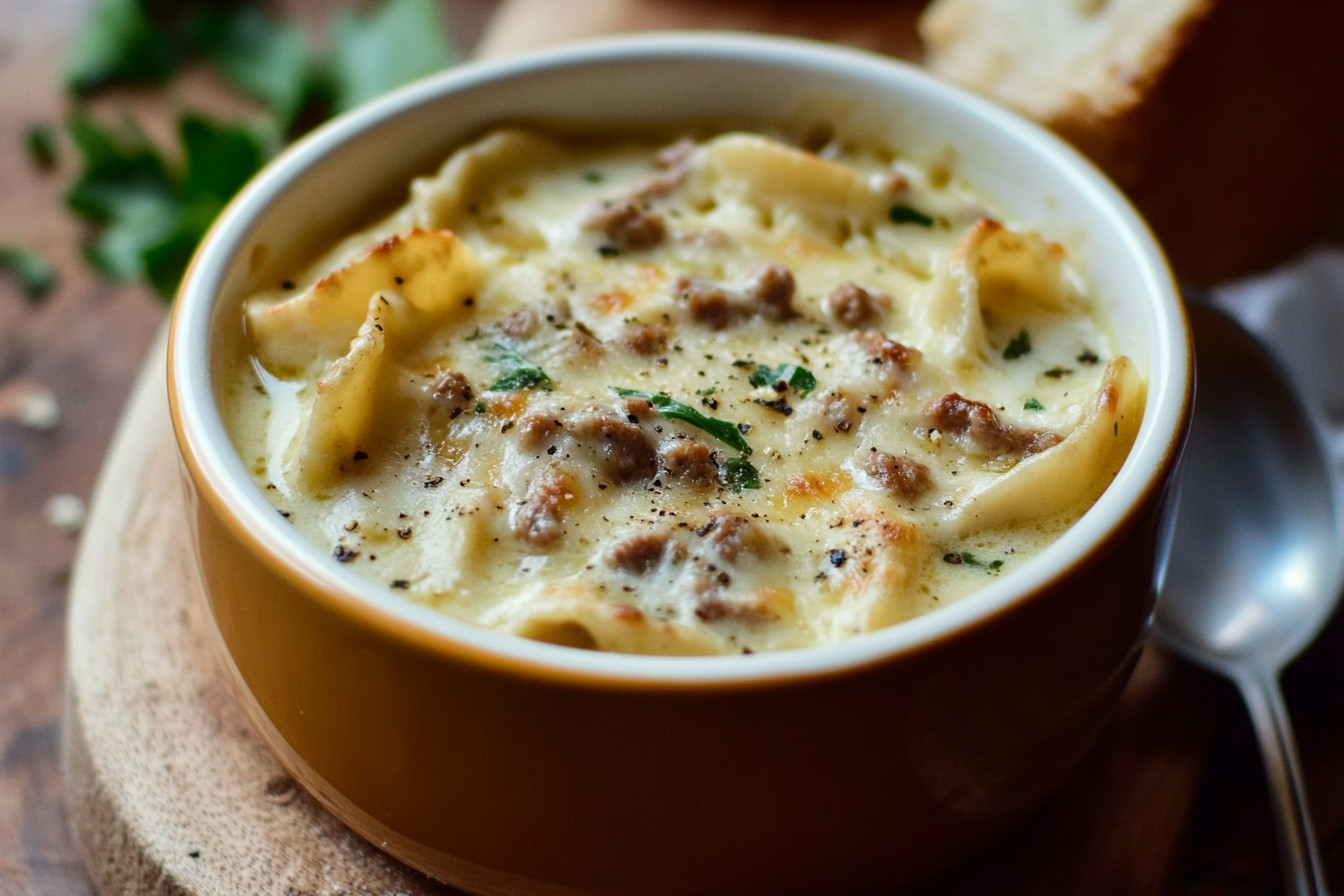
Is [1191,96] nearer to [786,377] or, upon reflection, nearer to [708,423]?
[786,377]

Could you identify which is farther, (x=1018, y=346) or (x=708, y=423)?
(x=1018, y=346)

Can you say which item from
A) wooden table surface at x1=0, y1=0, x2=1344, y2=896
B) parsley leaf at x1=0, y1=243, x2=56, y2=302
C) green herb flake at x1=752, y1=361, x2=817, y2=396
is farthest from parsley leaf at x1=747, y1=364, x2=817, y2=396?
parsley leaf at x1=0, y1=243, x2=56, y2=302

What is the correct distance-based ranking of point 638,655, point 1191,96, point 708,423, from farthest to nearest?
point 1191,96 < point 708,423 < point 638,655

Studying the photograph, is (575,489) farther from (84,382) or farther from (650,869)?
(84,382)

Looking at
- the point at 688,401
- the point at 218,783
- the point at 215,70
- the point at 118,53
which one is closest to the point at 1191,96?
the point at 688,401

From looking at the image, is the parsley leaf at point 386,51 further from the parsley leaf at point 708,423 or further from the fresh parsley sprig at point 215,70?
the parsley leaf at point 708,423

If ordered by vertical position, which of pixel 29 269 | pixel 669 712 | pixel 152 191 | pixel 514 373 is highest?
pixel 669 712

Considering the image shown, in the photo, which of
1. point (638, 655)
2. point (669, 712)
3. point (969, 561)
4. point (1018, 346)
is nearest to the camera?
point (669, 712)
